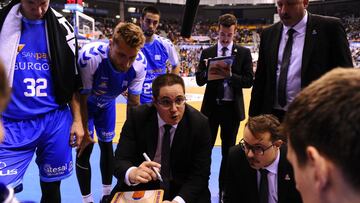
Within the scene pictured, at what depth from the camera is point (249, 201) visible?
7.92 ft

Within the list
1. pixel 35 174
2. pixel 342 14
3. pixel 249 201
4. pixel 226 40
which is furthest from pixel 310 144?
pixel 342 14

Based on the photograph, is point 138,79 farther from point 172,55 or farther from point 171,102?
point 172,55

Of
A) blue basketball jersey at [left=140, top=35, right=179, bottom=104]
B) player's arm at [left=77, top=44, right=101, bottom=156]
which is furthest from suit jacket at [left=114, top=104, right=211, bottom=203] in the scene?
blue basketball jersey at [left=140, top=35, right=179, bottom=104]

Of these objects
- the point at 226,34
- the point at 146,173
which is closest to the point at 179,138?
the point at 146,173

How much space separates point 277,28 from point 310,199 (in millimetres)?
2239

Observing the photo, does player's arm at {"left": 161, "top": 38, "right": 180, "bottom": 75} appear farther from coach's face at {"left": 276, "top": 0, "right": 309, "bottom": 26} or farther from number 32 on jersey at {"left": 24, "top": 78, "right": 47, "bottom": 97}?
number 32 on jersey at {"left": 24, "top": 78, "right": 47, "bottom": 97}

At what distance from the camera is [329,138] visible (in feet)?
2.56

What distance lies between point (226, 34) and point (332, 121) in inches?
123

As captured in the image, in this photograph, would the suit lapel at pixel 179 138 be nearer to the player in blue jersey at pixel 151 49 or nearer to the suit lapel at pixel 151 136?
the suit lapel at pixel 151 136

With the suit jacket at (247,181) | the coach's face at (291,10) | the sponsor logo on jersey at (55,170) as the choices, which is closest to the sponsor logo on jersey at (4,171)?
the sponsor logo on jersey at (55,170)

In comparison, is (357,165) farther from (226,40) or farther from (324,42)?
(226,40)

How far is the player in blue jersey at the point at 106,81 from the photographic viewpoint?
2793 mm

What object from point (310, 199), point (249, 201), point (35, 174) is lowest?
point (35, 174)

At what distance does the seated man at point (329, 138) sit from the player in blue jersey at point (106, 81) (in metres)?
2.01
